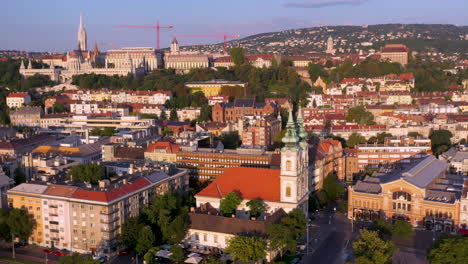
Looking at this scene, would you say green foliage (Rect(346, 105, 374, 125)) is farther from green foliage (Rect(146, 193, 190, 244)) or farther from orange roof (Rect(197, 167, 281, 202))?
green foliage (Rect(146, 193, 190, 244))

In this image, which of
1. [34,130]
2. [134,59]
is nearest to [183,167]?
[34,130]

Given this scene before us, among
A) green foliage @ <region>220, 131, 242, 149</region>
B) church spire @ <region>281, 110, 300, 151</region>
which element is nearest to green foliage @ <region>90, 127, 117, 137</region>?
green foliage @ <region>220, 131, 242, 149</region>

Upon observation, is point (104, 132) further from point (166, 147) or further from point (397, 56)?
point (397, 56)

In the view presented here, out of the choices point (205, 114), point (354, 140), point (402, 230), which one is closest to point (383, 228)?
point (402, 230)

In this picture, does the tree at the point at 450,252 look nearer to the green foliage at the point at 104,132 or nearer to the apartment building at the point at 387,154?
the apartment building at the point at 387,154

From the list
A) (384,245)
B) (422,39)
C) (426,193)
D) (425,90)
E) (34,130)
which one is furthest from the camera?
(422,39)

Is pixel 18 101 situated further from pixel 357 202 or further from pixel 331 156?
pixel 357 202
